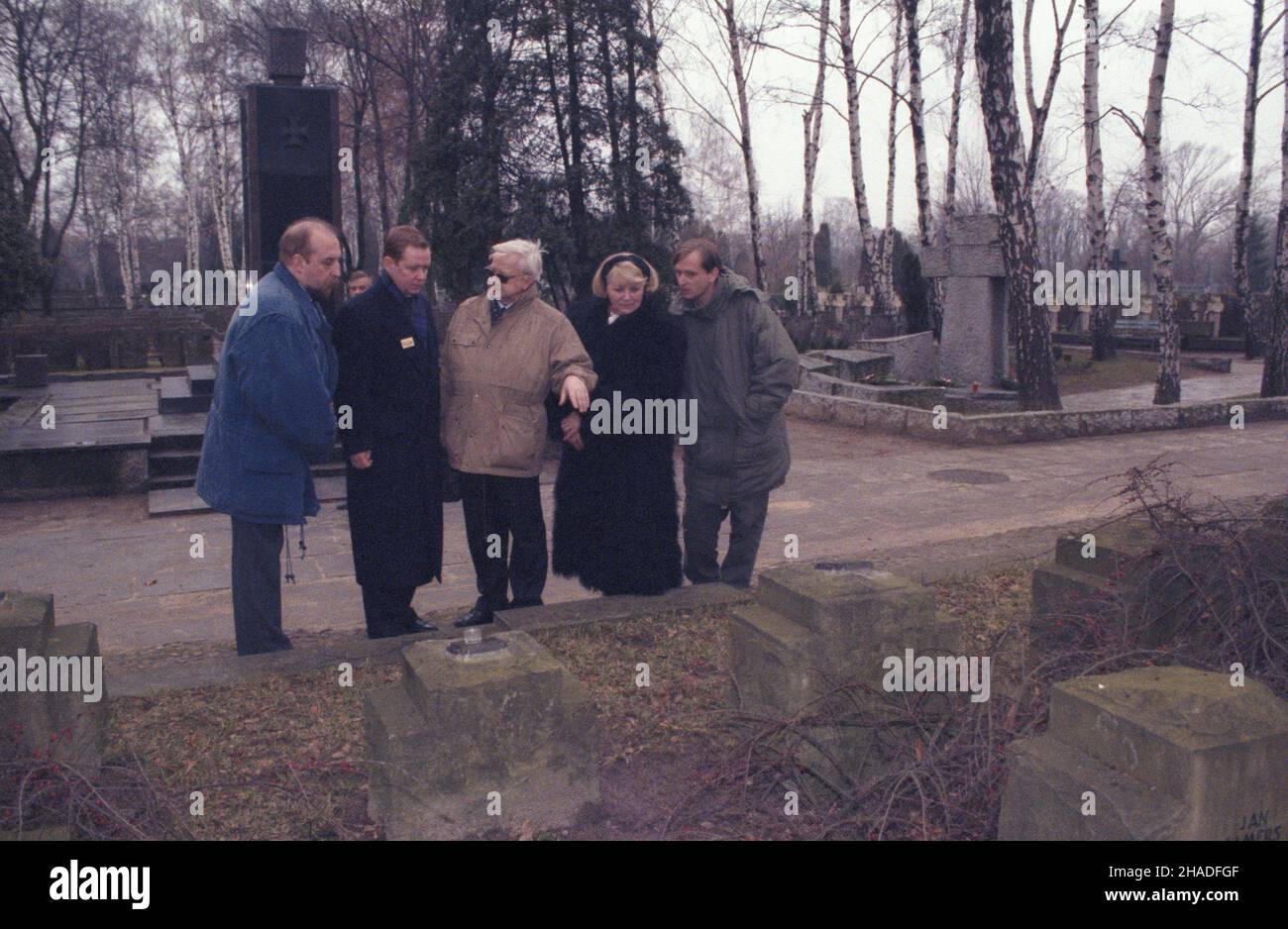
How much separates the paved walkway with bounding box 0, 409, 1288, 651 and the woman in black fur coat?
1.24 metres

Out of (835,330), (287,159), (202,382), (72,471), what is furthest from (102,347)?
(287,159)

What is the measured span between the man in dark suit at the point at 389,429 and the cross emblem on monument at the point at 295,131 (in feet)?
11.4

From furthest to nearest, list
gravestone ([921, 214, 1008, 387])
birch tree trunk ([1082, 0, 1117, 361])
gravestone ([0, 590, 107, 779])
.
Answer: birch tree trunk ([1082, 0, 1117, 361])
gravestone ([921, 214, 1008, 387])
gravestone ([0, 590, 107, 779])

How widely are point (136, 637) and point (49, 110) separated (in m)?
39.3

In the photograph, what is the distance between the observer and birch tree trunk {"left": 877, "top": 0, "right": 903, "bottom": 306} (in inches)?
1028

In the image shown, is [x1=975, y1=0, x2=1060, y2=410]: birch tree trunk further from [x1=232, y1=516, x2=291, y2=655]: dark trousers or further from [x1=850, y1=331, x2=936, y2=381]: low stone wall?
[x1=232, y1=516, x2=291, y2=655]: dark trousers

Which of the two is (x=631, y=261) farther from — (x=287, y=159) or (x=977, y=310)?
(x=977, y=310)

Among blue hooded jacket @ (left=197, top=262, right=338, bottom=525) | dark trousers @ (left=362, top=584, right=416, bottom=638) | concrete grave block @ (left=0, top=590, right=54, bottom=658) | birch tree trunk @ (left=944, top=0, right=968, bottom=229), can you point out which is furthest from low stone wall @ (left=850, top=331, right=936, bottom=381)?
concrete grave block @ (left=0, top=590, right=54, bottom=658)

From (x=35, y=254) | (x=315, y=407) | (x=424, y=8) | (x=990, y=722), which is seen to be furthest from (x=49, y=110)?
(x=990, y=722)

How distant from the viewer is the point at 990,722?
3.37 metres

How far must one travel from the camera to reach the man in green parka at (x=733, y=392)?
5.43 meters

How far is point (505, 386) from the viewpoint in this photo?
5207 mm

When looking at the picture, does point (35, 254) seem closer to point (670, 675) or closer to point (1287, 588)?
point (670, 675)

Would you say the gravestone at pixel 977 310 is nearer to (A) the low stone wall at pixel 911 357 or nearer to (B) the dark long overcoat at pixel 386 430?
(A) the low stone wall at pixel 911 357
